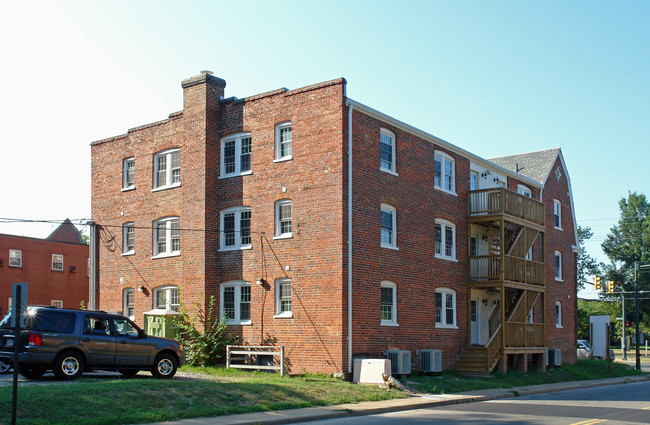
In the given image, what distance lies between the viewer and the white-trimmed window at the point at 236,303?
25.7m

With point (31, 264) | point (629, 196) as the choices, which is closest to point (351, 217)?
point (31, 264)

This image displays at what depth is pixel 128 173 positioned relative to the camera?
99.4 ft

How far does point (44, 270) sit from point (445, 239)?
2582 cm

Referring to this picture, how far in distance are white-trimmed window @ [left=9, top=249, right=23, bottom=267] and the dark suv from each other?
24517 mm

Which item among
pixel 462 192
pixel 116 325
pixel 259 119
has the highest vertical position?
pixel 259 119

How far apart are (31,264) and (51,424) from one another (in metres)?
31.8

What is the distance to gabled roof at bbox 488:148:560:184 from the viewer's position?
38.0 meters

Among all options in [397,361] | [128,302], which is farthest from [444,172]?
[128,302]

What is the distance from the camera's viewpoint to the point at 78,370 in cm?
1777

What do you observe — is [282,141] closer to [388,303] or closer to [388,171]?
[388,171]

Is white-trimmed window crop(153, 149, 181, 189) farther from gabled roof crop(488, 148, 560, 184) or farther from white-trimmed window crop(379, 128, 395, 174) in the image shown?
gabled roof crop(488, 148, 560, 184)

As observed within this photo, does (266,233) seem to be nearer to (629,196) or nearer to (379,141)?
(379,141)

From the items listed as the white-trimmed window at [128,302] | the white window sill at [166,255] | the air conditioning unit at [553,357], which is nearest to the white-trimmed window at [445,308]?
the air conditioning unit at [553,357]

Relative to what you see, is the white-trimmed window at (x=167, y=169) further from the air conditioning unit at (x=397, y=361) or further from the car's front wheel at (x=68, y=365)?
the car's front wheel at (x=68, y=365)
